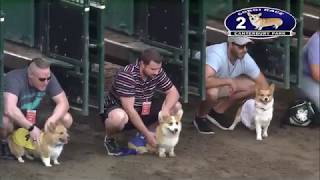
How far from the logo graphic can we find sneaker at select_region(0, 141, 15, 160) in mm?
2165

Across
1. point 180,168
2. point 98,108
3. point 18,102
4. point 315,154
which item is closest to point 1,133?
point 18,102

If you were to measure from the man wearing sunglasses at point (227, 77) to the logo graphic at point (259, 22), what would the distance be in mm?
142

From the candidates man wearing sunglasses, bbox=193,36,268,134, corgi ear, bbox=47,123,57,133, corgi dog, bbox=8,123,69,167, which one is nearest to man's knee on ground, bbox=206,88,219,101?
man wearing sunglasses, bbox=193,36,268,134

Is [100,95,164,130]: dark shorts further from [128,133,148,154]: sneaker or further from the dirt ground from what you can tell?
the dirt ground

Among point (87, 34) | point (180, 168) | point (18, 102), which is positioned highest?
point (87, 34)

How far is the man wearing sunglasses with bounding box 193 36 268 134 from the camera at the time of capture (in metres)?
8.06

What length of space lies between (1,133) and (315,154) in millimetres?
2458

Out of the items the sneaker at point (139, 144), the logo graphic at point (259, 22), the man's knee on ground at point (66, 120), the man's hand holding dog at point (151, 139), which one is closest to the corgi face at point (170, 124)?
the man's hand holding dog at point (151, 139)

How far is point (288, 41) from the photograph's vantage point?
8.25 meters

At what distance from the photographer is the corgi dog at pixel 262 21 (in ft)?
27.3

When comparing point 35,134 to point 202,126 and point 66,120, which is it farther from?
point 202,126

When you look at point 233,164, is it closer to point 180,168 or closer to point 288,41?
point 180,168

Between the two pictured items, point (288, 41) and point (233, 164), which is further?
point (288, 41)

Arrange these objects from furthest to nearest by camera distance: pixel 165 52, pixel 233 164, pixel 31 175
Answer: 1. pixel 165 52
2. pixel 233 164
3. pixel 31 175
